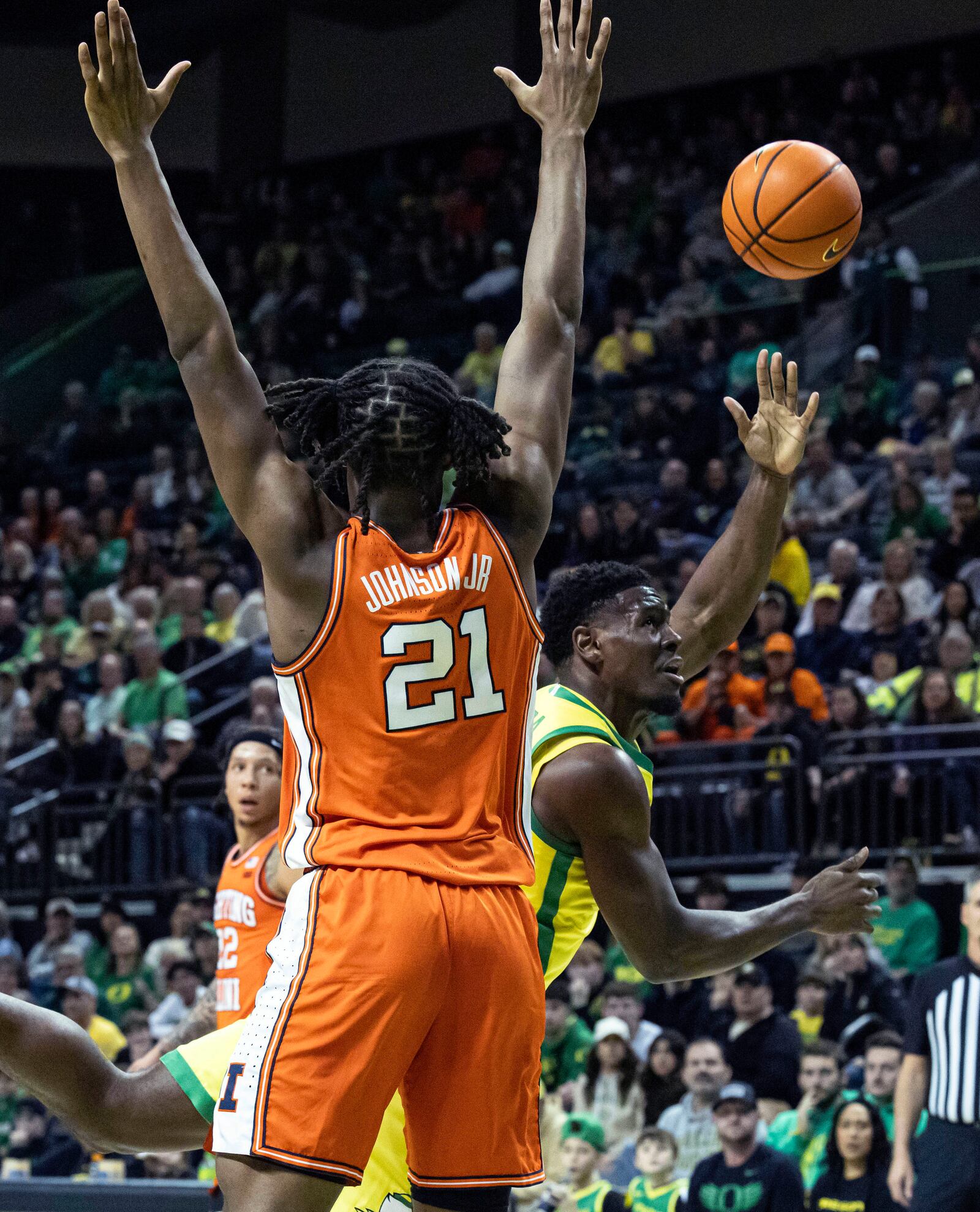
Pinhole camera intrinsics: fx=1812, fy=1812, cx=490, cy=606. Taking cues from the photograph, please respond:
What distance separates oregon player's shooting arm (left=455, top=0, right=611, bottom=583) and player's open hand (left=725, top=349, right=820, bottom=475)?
1.00 m

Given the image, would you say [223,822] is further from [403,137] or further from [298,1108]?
[403,137]

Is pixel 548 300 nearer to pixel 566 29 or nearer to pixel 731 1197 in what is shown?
pixel 566 29

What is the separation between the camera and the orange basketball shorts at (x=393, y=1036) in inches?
116

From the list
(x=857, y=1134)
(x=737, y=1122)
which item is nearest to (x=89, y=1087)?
(x=737, y=1122)

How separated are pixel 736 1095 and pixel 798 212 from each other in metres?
3.93

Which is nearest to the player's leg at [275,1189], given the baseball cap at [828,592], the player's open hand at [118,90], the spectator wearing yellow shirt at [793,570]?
the player's open hand at [118,90]

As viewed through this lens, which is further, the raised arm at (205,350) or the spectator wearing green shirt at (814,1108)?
the spectator wearing green shirt at (814,1108)

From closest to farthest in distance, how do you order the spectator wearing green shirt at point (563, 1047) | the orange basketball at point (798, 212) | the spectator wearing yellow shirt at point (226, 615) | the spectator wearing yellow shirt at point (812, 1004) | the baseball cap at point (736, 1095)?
Result: the orange basketball at point (798, 212), the baseball cap at point (736, 1095), the spectator wearing yellow shirt at point (812, 1004), the spectator wearing green shirt at point (563, 1047), the spectator wearing yellow shirt at point (226, 615)

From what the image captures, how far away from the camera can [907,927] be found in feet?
29.8

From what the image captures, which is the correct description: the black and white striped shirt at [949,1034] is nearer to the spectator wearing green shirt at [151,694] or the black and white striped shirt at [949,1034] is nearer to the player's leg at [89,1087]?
the player's leg at [89,1087]

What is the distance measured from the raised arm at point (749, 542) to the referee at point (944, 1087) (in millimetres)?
2248

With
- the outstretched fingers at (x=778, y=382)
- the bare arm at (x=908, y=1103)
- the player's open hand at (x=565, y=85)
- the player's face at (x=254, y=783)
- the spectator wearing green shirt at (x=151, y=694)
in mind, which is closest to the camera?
the player's open hand at (x=565, y=85)

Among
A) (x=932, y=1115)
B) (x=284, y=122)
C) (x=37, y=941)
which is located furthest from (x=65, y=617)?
(x=932, y=1115)

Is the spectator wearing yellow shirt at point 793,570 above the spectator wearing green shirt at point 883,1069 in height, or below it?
above
